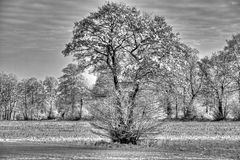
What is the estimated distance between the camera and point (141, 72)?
33656 millimetres

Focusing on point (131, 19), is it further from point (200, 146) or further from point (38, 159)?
point (38, 159)

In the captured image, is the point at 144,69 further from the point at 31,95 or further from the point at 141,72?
the point at 31,95

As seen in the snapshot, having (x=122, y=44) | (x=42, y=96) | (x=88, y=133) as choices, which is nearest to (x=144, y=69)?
(x=122, y=44)

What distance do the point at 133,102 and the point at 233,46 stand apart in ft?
134

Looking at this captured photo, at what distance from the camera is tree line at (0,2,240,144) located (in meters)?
22.9

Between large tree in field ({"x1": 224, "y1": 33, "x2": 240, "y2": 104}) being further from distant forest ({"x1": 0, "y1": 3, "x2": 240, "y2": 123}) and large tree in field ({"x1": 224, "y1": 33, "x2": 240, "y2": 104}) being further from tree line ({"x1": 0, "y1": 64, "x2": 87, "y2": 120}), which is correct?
tree line ({"x1": 0, "y1": 64, "x2": 87, "y2": 120})

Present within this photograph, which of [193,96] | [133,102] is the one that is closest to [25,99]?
[193,96]

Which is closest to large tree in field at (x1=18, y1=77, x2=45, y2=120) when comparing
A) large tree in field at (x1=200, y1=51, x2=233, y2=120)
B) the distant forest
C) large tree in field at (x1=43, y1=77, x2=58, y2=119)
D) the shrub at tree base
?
large tree in field at (x1=43, y1=77, x2=58, y2=119)

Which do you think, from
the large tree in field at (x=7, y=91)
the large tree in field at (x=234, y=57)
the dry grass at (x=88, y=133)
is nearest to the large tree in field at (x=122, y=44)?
the dry grass at (x=88, y=133)

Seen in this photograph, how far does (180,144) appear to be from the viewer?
933 inches

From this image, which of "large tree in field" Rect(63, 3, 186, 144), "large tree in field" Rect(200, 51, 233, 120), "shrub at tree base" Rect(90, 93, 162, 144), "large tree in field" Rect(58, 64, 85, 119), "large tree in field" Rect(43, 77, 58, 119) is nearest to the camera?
"shrub at tree base" Rect(90, 93, 162, 144)

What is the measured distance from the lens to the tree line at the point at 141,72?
22.9m

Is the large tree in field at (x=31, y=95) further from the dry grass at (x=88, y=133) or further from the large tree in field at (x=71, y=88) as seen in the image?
the dry grass at (x=88, y=133)

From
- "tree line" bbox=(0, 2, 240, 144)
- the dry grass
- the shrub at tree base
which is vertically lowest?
the dry grass
